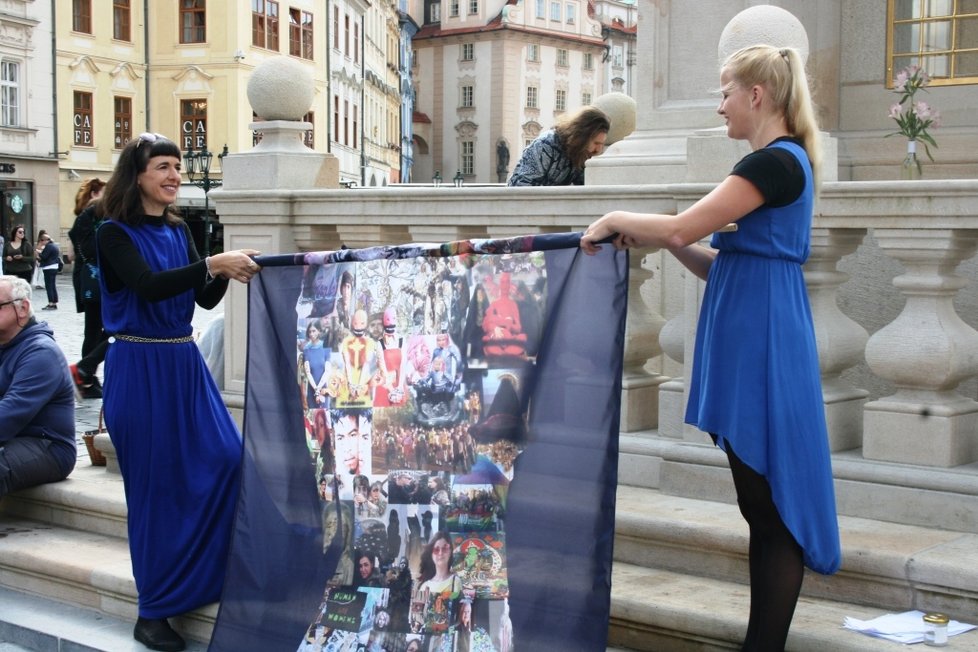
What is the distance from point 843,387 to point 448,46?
4014 inches

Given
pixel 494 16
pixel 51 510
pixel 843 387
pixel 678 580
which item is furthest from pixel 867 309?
pixel 494 16

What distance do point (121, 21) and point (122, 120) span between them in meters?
3.53

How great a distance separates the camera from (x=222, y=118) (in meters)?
47.8

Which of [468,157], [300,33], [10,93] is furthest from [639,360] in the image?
[468,157]

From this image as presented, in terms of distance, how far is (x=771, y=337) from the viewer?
363 cm

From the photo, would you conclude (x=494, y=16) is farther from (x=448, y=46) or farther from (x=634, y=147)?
(x=634, y=147)

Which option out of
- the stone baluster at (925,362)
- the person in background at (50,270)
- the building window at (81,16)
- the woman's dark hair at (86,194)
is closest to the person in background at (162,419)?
the stone baluster at (925,362)

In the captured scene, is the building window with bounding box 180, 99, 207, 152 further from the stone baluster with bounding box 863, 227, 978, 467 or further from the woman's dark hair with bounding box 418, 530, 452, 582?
the woman's dark hair with bounding box 418, 530, 452, 582

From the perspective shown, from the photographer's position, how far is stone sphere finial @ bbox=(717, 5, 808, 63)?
183 inches

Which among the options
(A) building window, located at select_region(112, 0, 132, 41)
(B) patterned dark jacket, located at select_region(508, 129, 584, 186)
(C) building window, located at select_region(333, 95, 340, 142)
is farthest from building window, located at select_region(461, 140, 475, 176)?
(B) patterned dark jacket, located at select_region(508, 129, 584, 186)

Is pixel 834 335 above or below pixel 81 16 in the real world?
below

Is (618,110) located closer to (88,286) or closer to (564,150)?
(564,150)

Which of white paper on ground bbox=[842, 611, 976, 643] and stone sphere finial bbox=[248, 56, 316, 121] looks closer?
white paper on ground bbox=[842, 611, 976, 643]

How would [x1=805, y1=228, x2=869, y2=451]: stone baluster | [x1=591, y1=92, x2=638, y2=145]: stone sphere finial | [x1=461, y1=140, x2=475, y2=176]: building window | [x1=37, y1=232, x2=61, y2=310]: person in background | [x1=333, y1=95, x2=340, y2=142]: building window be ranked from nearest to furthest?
1. [x1=805, y1=228, x2=869, y2=451]: stone baluster
2. [x1=591, y1=92, x2=638, y2=145]: stone sphere finial
3. [x1=37, y1=232, x2=61, y2=310]: person in background
4. [x1=333, y1=95, x2=340, y2=142]: building window
5. [x1=461, y1=140, x2=475, y2=176]: building window
